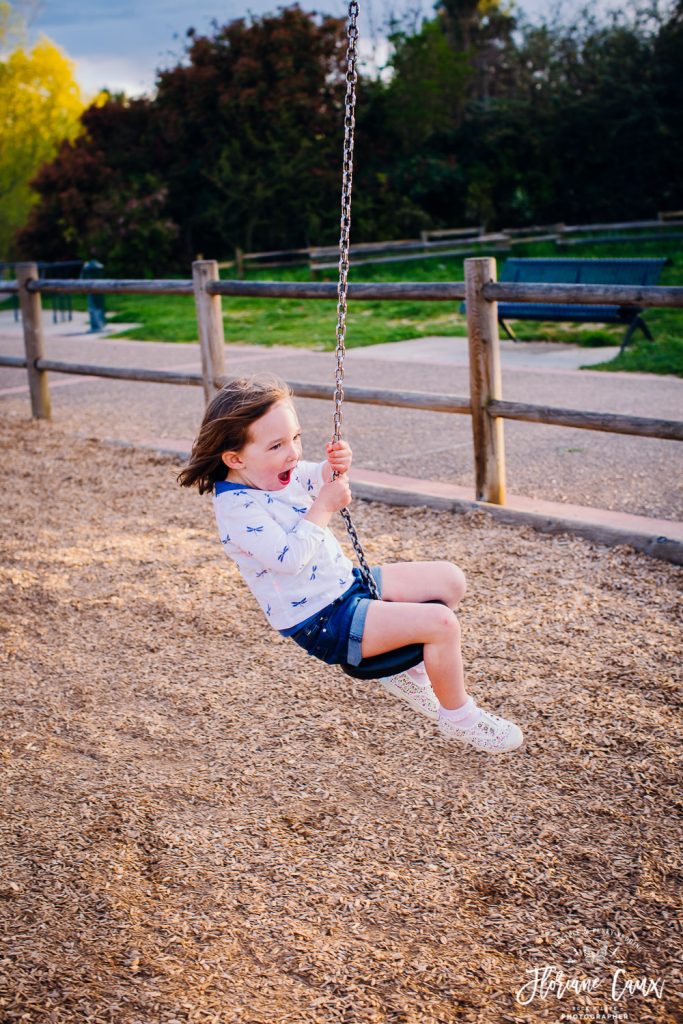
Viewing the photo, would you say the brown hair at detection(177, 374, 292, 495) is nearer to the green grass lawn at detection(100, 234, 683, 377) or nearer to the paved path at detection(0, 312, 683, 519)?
the paved path at detection(0, 312, 683, 519)

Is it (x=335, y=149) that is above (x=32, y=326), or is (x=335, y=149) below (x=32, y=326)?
above

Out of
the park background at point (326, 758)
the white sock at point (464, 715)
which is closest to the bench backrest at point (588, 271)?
the park background at point (326, 758)

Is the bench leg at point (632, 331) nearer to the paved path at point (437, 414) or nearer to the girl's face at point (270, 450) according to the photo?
the paved path at point (437, 414)

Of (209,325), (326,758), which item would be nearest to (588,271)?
(209,325)

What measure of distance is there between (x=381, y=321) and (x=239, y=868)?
1183cm

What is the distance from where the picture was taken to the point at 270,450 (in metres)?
2.70

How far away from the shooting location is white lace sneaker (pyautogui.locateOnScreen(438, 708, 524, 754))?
270 cm

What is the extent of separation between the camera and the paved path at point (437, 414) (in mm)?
6133

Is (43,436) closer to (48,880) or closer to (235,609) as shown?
(235,609)

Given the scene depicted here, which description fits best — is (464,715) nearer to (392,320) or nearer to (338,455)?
(338,455)

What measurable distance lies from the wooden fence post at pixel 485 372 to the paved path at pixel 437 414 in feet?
1.45

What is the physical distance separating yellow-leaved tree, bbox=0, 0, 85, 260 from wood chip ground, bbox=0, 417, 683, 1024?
2790 cm

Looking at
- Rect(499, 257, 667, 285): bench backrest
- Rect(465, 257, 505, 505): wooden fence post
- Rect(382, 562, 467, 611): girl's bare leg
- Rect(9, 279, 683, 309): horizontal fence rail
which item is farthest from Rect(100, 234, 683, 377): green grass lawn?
Rect(382, 562, 467, 611): girl's bare leg

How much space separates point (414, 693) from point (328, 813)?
0.42 metres
